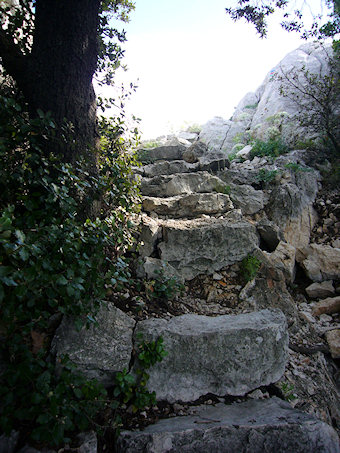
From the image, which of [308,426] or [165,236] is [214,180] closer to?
[165,236]

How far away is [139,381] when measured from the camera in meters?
2.33

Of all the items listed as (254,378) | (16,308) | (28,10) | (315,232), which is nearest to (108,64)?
(28,10)

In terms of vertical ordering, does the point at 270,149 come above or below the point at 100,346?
above

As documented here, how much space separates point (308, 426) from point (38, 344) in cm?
224

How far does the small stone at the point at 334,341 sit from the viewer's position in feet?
12.1

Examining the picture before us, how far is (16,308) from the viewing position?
71.1 inches

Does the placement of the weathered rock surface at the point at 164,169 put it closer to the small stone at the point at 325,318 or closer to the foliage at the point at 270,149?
the foliage at the point at 270,149

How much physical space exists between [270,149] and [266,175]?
90.3 inches

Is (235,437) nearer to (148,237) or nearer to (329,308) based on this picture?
(148,237)

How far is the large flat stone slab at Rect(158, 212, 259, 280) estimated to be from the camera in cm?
386

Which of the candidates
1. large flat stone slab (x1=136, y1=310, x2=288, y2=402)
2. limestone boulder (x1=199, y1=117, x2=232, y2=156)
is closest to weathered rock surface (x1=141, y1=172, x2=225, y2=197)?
large flat stone slab (x1=136, y1=310, x2=288, y2=402)

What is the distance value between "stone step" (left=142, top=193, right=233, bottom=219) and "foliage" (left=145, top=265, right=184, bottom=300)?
1.62 meters

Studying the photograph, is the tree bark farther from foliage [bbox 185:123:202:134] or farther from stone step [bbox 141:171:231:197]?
foliage [bbox 185:123:202:134]

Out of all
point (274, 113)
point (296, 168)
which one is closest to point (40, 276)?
point (296, 168)
